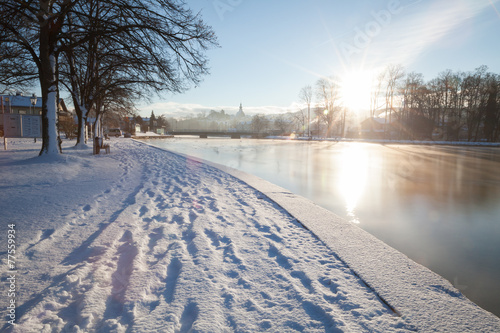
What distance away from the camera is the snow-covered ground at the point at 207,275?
2.15 meters

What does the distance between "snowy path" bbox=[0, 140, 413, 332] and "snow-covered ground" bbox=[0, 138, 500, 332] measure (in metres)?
0.01

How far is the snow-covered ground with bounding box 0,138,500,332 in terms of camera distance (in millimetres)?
2152

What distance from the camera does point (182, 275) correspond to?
2.78 m

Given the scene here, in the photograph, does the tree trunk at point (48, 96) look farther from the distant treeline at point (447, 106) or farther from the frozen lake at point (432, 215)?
the distant treeline at point (447, 106)

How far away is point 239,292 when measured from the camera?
99.7 inches

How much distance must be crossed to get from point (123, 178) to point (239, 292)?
7.02 m

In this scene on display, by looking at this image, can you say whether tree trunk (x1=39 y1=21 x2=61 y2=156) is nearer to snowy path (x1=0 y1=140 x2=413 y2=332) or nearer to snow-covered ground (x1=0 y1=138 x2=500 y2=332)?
snow-covered ground (x1=0 y1=138 x2=500 y2=332)

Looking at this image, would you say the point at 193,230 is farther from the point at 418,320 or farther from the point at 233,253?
the point at 418,320

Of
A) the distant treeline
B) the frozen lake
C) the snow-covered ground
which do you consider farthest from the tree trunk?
the distant treeline

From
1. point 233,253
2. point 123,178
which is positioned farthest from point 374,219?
point 123,178

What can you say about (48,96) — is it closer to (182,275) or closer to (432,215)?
(182,275)

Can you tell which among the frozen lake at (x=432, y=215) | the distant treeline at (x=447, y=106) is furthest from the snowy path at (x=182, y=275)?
the distant treeline at (x=447, y=106)

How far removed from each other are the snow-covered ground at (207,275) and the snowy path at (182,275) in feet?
0.04

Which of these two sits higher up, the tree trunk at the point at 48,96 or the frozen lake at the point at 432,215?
the tree trunk at the point at 48,96
